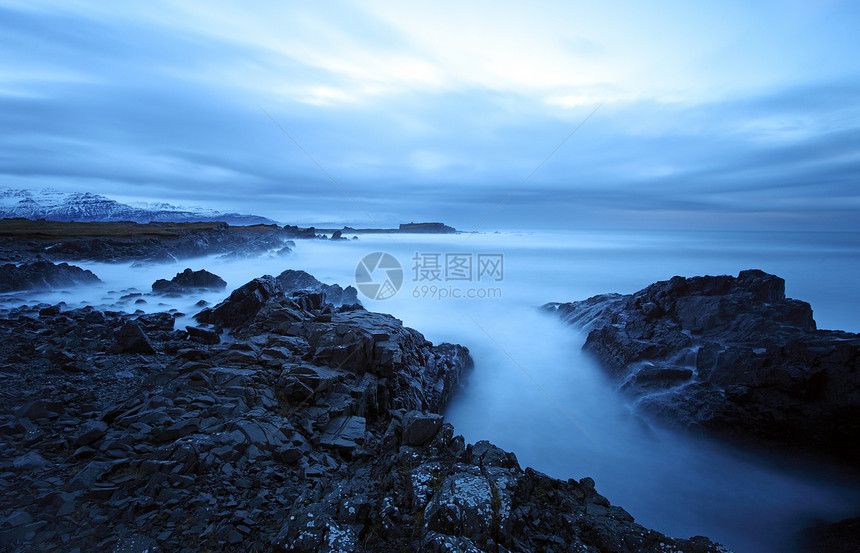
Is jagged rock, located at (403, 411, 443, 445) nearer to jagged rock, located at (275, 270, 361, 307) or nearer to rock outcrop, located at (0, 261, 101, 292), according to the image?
jagged rock, located at (275, 270, 361, 307)

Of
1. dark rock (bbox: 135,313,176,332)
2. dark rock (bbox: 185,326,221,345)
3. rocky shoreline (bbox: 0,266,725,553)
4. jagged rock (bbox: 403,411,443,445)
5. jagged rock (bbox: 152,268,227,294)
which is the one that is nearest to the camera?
rocky shoreline (bbox: 0,266,725,553)

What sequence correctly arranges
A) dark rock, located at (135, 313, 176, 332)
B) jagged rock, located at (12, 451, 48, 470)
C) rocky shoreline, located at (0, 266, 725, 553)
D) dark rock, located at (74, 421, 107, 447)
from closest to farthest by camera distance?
rocky shoreline, located at (0, 266, 725, 553) → jagged rock, located at (12, 451, 48, 470) → dark rock, located at (74, 421, 107, 447) → dark rock, located at (135, 313, 176, 332)

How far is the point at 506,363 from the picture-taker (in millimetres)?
15172

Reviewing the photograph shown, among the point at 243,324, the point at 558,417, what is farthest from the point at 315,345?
the point at 558,417

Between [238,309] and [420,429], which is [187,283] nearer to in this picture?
[238,309]

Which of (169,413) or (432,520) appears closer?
(432,520)

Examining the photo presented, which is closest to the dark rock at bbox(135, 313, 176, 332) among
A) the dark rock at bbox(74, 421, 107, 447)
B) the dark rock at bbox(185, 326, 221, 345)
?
the dark rock at bbox(185, 326, 221, 345)

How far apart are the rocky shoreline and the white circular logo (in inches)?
616

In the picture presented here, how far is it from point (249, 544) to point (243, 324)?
10.0 m

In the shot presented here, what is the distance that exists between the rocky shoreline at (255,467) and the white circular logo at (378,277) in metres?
15.6

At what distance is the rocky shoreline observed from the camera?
13.6 ft

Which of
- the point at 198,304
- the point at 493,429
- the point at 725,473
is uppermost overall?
the point at 198,304

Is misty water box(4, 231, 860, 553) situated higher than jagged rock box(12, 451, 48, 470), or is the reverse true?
jagged rock box(12, 451, 48, 470)

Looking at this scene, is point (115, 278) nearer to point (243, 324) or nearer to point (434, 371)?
point (243, 324)
